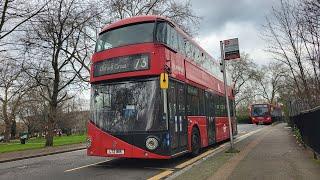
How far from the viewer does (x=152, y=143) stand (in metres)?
12.1

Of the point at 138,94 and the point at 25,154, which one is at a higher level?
the point at 138,94

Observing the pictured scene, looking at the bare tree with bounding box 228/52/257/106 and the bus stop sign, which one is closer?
the bus stop sign

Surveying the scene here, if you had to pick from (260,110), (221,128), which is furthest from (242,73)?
(221,128)

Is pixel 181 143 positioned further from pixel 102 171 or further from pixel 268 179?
pixel 268 179

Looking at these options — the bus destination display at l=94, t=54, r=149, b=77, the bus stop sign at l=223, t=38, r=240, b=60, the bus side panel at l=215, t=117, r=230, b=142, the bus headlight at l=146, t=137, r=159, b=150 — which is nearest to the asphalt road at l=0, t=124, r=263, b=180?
the bus headlight at l=146, t=137, r=159, b=150

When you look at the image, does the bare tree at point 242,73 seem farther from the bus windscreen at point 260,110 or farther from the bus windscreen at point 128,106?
the bus windscreen at point 128,106

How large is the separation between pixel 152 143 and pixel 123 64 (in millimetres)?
2532

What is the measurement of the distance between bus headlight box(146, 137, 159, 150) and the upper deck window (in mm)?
2975

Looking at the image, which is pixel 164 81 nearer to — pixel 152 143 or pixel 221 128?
pixel 152 143

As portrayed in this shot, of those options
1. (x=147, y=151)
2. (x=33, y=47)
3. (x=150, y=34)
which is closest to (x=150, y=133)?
(x=147, y=151)

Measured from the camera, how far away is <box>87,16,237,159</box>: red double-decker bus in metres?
12.3

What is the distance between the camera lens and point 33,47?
28.1 metres

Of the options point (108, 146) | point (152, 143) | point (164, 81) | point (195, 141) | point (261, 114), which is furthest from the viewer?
point (261, 114)

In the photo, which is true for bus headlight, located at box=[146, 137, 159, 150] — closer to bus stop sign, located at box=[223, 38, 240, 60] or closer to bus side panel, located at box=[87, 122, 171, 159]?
bus side panel, located at box=[87, 122, 171, 159]
